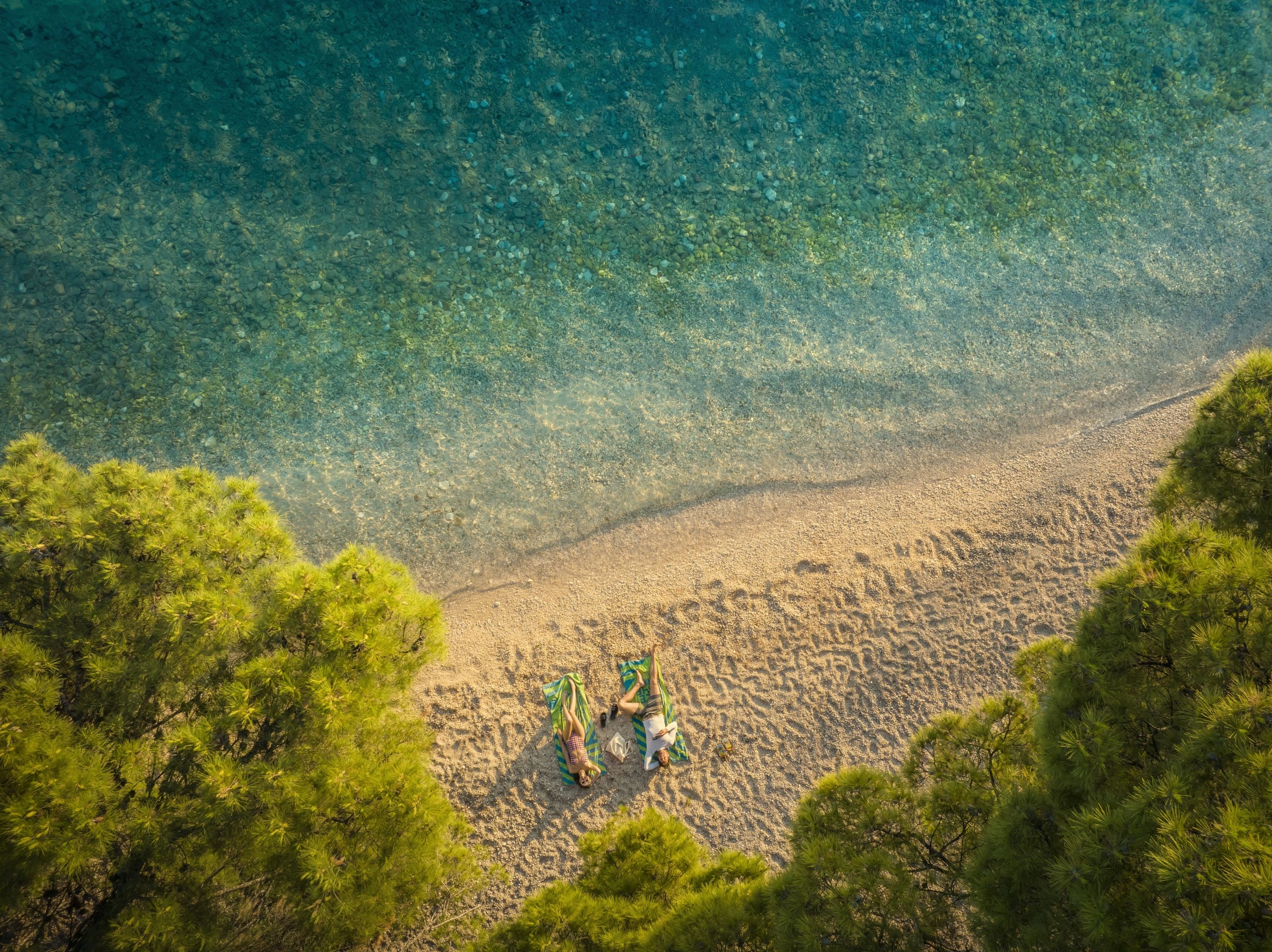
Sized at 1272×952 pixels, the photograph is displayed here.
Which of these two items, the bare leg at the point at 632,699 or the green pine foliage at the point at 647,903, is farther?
the bare leg at the point at 632,699

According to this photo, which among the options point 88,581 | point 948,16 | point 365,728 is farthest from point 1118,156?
point 88,581

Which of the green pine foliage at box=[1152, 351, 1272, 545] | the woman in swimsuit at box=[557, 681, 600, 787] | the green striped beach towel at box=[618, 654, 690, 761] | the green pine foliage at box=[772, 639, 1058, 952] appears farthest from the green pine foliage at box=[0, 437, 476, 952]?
the green pine foliage at box=[1152, 351, 1272, 545]

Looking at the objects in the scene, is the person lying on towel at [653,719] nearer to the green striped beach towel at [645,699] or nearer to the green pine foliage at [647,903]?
the green striped beach towel at [645,699]

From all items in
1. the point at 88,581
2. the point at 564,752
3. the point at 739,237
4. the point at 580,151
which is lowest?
the point at 564,752

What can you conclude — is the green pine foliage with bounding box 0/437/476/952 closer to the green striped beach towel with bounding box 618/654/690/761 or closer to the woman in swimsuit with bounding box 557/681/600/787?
the woman in swimsuit with bounding box 557/681/600/787

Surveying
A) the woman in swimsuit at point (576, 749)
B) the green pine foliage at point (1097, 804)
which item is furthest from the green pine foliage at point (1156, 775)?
the woman in swimsuit at point (576, 749)

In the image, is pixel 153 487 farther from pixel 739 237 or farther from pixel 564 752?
pixel 739 237

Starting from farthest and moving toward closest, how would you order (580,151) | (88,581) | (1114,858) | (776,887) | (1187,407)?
(580,151)
(1187,407)
(88,581)
(776,887)
(1114,858)
